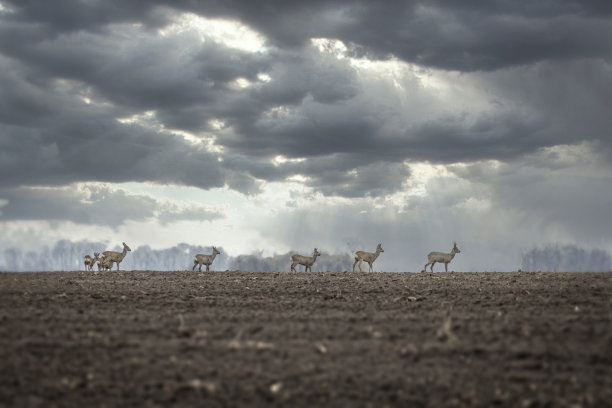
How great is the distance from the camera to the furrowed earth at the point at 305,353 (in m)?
9.94

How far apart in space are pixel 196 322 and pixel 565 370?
1037cm

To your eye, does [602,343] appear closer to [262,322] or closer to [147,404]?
[262,322]

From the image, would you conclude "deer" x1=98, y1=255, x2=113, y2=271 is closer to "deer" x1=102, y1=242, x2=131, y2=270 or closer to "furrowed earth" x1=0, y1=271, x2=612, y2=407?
"deer" x1=102, y1=242, x2=131, y2=270

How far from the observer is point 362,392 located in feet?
33.0

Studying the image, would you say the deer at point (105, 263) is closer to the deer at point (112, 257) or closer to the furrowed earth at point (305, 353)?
the deer at point (112, 257)

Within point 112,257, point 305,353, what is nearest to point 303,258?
point 112,257

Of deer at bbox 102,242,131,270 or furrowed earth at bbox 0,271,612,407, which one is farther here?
deer at bbox 102,242,131,270

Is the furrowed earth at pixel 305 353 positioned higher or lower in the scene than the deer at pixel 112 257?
lower

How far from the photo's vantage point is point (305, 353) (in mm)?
12438

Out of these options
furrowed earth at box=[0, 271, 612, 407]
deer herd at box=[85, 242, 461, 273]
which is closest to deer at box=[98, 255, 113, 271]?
deer herd at box=[85, 242, 461, 273]

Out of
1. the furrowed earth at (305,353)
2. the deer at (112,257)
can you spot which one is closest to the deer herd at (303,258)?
the deer at (112,257)

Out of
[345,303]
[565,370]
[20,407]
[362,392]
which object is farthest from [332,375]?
[345,303]

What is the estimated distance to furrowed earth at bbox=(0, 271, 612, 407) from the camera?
994 cm

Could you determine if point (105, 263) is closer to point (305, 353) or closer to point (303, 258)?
point (303, 258)
